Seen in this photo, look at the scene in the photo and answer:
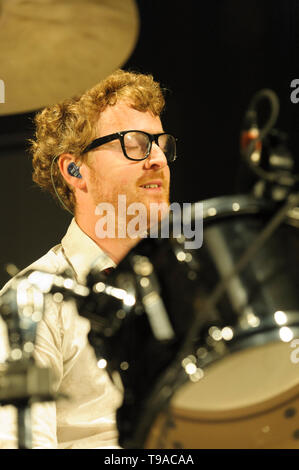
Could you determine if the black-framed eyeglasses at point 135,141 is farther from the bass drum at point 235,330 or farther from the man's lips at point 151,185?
the bass drum at point 235,330

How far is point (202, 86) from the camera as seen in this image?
1.63 m

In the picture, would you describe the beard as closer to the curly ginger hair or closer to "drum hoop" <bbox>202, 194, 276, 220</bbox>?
the curly ginger hair

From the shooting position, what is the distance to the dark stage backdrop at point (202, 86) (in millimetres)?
1554

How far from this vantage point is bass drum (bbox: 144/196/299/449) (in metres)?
0.85

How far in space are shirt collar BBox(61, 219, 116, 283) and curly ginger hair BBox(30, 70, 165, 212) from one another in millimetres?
84

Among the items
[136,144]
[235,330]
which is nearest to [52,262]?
[136,144]

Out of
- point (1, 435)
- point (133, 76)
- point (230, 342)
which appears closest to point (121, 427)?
point (230, 342)

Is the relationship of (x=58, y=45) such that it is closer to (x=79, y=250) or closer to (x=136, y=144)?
(x=136, y=144)

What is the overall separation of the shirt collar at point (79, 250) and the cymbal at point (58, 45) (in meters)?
0.40

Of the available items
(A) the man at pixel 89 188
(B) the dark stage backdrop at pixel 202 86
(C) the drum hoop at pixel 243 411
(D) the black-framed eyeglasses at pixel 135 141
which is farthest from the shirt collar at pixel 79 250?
(C) the drum hoop at pixel 243 411

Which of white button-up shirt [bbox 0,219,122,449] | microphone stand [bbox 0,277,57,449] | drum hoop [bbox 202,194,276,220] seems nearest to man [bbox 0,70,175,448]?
white button-up shirt [bbox 0,219,122,449]

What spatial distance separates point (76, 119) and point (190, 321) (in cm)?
76

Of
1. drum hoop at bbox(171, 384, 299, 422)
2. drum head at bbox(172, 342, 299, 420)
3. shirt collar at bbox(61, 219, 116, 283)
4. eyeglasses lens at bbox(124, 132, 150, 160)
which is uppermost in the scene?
eyeglasses lens at bbox(124, 132, 150, 160)

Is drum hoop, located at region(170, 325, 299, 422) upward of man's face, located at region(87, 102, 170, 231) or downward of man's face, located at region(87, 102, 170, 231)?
downward
